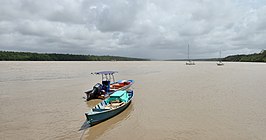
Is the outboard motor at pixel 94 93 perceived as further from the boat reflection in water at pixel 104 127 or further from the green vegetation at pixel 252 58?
the green vegetation at pixel 252 58

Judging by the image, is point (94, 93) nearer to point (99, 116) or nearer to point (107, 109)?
point (107, 109)

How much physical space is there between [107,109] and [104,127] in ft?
3.28

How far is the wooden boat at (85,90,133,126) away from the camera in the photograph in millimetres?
9312

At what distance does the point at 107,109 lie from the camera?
10.1 m

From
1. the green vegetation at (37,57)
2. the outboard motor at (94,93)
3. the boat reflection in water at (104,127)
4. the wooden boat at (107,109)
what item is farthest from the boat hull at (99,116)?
the green vegetation at (37,57)

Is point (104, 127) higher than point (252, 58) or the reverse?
the reverse

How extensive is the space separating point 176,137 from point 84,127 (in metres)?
4.10

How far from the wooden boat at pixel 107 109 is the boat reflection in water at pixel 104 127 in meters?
0.21

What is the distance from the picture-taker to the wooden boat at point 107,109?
9.31 m

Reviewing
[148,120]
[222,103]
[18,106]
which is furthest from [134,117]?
[18,106]

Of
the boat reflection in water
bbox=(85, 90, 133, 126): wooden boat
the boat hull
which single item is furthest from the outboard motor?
the boat hull

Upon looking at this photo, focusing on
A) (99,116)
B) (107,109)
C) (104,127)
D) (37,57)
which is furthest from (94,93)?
(37,57)

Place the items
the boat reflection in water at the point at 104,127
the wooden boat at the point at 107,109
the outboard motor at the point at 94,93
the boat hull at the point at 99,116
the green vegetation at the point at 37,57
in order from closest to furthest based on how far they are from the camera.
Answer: the boat reflection in water at the point at 104,127, the boat hull at the point at 99,116, the wooden boat at the point at 107,109, the outboard motor at the point at 94,93, the green vegetation at the point at 37,57

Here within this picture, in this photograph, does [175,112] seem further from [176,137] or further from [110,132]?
[110,132]
